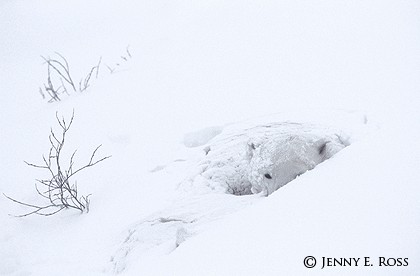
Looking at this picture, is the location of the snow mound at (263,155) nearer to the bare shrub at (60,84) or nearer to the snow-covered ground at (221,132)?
the snow-covered ground at (221,132)

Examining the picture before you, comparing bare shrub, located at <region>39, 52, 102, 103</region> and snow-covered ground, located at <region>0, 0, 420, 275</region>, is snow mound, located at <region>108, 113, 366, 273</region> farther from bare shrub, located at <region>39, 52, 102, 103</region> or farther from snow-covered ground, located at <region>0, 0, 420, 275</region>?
bare shrub, located at <region>39, 52, 102, 103</region>

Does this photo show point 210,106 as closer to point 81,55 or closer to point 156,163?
point 156,163

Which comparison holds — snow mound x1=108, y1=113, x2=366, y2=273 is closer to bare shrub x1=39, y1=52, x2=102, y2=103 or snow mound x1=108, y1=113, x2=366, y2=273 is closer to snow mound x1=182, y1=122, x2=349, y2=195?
snow mound x1=182, y1=122, x2=349, y2=195

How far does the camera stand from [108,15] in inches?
261

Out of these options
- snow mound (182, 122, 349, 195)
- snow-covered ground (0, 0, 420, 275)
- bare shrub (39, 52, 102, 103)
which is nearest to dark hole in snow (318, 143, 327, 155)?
snow mound (182, 122, 349, 195)

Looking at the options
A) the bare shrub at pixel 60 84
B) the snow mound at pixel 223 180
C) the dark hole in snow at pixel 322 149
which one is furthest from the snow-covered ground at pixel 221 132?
the dark hole in snow at pixel 322 149

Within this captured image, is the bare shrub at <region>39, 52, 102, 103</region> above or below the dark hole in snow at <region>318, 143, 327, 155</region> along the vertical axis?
above

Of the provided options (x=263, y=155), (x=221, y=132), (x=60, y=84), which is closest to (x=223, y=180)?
(x=263, y=155)

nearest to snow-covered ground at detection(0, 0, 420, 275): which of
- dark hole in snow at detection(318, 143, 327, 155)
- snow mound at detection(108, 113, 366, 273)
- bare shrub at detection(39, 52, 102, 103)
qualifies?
snow mound at detection(108, 113, 366, 273)

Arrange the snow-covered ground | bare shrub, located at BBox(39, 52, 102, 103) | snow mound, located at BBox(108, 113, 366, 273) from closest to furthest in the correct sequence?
the snow-covered ground, snow mound, located at BBox(108, 113, 366, 273), bare shrub, located at BBox(39, 52, 102, 103)

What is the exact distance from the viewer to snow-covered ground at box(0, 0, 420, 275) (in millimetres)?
847

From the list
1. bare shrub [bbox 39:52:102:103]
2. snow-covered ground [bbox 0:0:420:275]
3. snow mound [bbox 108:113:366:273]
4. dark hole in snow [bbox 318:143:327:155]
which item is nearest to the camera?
snow-covered ground [bbox 0:0:420:275]

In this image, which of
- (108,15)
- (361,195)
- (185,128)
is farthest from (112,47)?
(361,195)

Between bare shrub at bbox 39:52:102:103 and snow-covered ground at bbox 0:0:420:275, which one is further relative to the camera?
bare shrub at bbox 39:52:102:103
